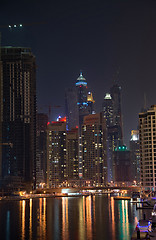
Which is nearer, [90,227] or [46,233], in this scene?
[46,233]

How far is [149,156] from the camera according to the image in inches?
6471

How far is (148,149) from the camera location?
165625 mm

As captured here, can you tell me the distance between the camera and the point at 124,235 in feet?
232

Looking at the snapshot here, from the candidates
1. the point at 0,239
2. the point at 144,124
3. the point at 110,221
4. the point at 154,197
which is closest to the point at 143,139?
the point at 144,124

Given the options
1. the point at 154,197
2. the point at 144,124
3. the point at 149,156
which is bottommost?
the point at 154,197

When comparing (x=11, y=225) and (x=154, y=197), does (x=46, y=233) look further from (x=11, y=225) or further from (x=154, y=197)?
(x=154, y=197)

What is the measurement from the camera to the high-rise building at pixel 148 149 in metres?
161

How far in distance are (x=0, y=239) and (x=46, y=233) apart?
8473 mm

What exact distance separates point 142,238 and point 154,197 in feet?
286

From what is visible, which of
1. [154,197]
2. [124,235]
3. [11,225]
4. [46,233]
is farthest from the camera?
[154,197]

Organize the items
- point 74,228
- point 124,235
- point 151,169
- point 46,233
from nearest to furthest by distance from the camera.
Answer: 1. point 124,235
2. point 46,233
3. point 74,228
4. point 151,169

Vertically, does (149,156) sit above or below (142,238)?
above

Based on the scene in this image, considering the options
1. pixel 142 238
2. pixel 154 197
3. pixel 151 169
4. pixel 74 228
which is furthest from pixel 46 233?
pixel 151 169

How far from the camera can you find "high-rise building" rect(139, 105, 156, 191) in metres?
161
